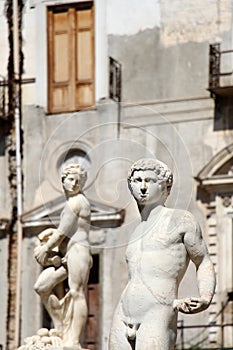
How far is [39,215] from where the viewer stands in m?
27.1

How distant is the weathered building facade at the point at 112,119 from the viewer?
26.1m

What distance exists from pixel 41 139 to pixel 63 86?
80 centimetres

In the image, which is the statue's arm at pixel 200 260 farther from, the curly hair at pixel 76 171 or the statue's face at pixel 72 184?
the statue's face at pixel 72 184

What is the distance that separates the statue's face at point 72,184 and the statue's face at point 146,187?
4501 mm

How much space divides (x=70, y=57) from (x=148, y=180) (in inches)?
527

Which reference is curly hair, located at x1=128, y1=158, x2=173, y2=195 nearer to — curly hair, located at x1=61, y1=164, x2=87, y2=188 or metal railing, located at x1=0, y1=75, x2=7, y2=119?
curly hair, located at x1=61, y1=164, x2=87, y2=188

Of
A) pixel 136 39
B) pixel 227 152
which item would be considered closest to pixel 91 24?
pixel 136 39

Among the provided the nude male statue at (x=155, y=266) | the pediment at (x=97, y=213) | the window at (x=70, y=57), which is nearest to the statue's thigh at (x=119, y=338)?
the nude male statue at (x=155, y=266)

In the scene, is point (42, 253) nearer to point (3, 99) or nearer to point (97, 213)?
point (97, 213)

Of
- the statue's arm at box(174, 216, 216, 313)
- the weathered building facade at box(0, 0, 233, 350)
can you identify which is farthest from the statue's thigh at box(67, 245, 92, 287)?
the weathered building facade at box(0, 0, 233, 350)

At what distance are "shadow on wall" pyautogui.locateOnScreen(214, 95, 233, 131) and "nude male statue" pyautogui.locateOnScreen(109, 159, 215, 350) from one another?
489 inches

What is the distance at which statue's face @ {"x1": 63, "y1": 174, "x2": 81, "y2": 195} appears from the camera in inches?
724

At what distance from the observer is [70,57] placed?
27.1 m

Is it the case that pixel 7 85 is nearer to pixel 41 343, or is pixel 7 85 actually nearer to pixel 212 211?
pixel 212 211
